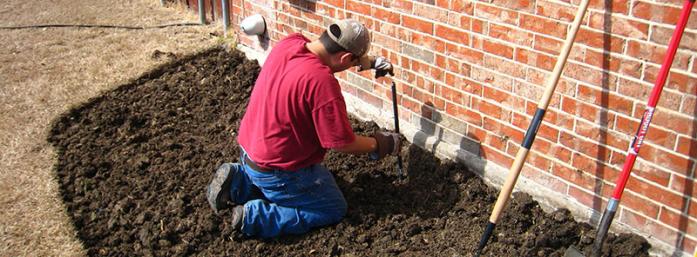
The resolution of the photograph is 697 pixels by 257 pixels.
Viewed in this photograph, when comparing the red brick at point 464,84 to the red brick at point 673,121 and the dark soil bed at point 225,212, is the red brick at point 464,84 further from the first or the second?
the red brick at point 673,121

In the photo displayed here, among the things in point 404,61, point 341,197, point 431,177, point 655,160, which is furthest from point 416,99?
point 655,160

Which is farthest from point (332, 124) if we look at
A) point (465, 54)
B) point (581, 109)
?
point (581, 109)

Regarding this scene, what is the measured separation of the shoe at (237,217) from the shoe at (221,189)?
0.16 meters

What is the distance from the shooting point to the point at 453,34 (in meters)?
4.22

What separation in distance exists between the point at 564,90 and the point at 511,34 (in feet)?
1.46

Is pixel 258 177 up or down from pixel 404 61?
down

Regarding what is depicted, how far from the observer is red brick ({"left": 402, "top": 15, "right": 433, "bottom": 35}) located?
4.38 m

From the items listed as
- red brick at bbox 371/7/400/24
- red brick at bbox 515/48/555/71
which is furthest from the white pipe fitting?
red brick at bbox 515/48/555/71

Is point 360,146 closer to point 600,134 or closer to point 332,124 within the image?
point 332,124

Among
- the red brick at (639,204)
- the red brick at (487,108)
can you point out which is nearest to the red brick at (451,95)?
the red brick at (487,108)

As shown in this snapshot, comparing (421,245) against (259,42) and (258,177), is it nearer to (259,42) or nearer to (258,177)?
(258,177)

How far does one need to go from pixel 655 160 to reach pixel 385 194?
5.55 ft

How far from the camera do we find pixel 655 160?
11.1ft

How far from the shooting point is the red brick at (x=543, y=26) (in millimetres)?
3582
